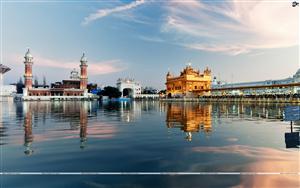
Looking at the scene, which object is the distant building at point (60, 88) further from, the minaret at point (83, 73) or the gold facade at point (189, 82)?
the gold facade at point (189, 82)

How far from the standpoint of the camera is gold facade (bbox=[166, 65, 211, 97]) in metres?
141

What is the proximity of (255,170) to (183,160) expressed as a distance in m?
2.55

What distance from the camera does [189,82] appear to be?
14288cm

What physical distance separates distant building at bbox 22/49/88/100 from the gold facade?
59.9 meters

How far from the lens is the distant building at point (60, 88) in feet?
538

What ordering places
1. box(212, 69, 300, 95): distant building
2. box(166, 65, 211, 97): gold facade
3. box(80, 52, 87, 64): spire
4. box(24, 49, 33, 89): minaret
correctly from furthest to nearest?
box(80, 52, 87, 64): spire, box(24, 49, 33, 89): minaret, box(166, 65, 211, 97): gold facade, box(212, 69, 300, 95): distant building

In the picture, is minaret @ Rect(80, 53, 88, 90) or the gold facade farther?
minaret @ Rect(80, 53, 88, 90)

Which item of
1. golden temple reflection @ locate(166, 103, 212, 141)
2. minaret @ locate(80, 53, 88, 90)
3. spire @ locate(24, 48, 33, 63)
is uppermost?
spire @ locate(24, 48, 33, 63)

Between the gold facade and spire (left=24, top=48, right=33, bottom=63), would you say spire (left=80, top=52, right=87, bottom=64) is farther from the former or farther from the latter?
the gold facade

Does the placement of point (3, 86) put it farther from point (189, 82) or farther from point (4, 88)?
point (189, 82)

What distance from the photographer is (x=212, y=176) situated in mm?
8414

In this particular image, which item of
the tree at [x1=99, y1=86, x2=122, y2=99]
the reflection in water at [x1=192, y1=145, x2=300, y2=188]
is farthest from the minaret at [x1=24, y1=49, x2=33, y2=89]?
the reflection in water at [x1=192, y1=145, x2=300, y2=188]

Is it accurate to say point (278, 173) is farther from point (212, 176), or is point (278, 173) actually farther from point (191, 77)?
point (191, 77)

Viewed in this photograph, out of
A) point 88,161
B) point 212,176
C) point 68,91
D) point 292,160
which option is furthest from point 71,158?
point 68,91
